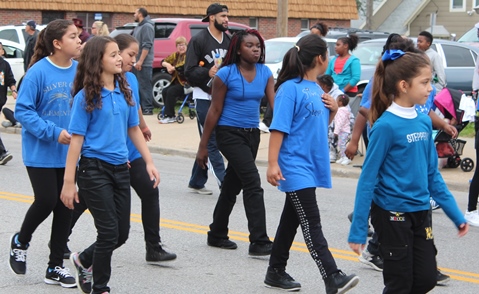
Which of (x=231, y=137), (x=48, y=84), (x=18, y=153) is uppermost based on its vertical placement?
(x=48, y=84)

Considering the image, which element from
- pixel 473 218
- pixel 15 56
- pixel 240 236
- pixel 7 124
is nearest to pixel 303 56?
pixel 240 236

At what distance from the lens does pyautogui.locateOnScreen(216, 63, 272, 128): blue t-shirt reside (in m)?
7.09

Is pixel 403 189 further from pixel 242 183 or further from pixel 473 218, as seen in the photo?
pixel 473 218

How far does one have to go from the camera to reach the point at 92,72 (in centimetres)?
545

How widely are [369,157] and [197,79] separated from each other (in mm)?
4465

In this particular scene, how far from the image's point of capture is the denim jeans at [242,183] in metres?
6.93

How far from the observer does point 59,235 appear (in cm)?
611

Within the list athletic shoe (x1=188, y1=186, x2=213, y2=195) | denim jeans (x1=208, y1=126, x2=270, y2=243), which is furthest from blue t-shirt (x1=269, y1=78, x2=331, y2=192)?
athletic shoe (x1=188, y1=186, x2=213, y2=195)

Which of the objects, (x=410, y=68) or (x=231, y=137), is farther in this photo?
(x=231, y=137)

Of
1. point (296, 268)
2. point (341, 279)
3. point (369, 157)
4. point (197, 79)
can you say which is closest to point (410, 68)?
point (369, 157)

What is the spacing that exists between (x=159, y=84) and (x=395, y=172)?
14.4 metres

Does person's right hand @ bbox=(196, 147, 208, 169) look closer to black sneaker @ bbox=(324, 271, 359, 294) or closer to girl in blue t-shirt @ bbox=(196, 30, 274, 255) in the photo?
girl in blue t-shirt @ bbox=(196, 30, 274, 255)

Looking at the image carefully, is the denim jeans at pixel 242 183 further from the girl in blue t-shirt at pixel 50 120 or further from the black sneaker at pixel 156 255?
the girl in blue t-shirt at pixel 50 120

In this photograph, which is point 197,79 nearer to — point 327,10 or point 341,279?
point 341,279
